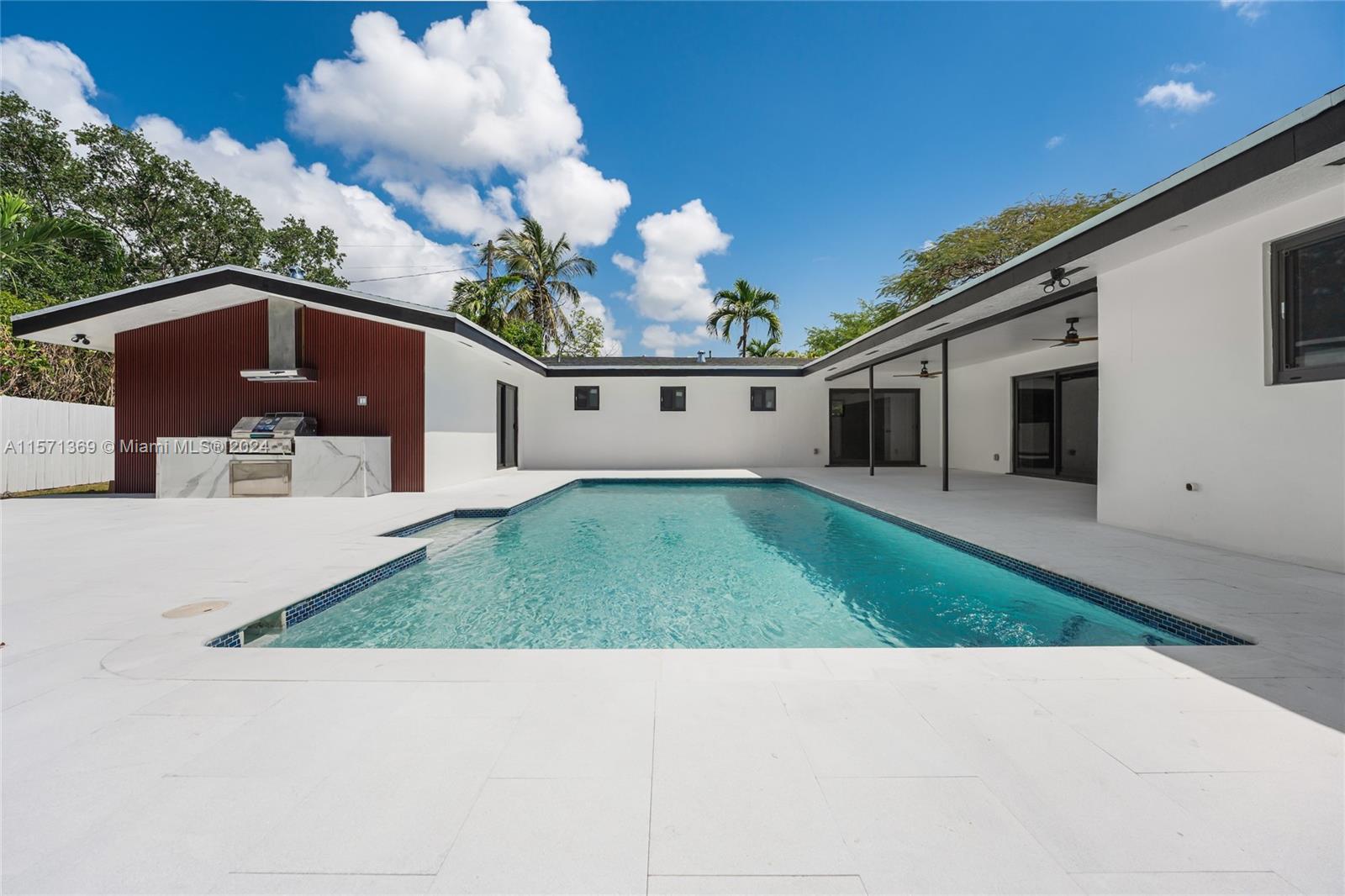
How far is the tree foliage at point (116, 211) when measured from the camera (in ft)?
45.2

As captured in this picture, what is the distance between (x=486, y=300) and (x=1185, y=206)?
17.9 meters

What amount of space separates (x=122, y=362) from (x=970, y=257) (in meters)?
23.8

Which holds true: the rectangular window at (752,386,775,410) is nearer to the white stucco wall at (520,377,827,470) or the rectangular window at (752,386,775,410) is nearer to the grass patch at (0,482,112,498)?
the white stucco wall at (520,377,827,470)

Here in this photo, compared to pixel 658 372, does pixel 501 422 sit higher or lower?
lower

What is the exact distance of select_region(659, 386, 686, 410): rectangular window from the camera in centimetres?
1288

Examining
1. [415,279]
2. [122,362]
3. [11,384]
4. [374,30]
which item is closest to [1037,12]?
[374,30]

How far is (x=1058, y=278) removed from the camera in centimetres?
485

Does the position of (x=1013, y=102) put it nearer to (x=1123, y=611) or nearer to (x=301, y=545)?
(x=1123, y=611)

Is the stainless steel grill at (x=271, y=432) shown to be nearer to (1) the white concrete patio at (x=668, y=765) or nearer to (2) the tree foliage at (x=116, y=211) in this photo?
(1) the white concrete patio at (x=668, y=765)

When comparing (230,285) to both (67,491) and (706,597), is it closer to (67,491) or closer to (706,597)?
(67,491)

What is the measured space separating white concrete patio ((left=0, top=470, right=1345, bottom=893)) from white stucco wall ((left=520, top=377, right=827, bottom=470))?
1005 cm

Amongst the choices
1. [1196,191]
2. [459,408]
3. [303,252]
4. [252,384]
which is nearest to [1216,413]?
[1196,191]

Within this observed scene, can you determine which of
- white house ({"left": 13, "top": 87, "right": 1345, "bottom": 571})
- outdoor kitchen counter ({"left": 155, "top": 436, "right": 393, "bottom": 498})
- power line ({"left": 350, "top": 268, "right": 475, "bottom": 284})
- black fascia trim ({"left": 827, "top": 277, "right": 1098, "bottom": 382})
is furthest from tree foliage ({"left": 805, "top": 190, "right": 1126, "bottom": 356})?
outdoor kitchen counter ({"left": 155, "top": 436, "right": 393, "bottom": 498})

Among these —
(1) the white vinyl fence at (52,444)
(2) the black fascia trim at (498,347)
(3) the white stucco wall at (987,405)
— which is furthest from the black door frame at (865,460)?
(1) the white vinyl fence at (52,444)
